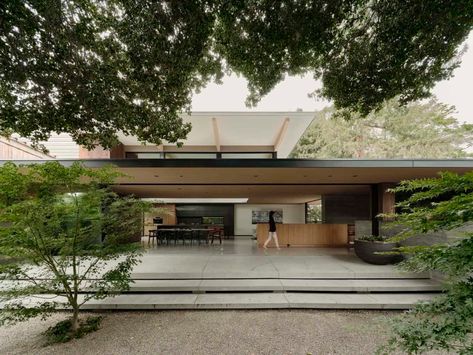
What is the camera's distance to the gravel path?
3688 millimetres

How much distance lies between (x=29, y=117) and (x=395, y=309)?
780 centimetres

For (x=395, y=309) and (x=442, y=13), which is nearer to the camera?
(x=442, y=13)

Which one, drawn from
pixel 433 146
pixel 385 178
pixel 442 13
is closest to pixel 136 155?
pixel 385 178

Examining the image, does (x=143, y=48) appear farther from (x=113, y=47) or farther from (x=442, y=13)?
(x=442, y=13)

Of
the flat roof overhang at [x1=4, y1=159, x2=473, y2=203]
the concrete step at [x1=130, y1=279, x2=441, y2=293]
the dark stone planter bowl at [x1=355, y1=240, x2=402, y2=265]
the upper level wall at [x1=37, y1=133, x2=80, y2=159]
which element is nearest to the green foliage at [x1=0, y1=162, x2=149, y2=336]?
the concrete step at [x1=130, y1=279, x2=441, y2=293]

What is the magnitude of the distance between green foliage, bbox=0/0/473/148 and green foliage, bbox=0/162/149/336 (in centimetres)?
89

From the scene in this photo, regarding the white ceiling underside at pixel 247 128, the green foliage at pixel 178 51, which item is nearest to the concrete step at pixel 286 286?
→ the green foliage at pixel 178 51

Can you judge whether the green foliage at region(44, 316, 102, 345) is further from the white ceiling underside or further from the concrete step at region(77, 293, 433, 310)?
the white ceiling underside

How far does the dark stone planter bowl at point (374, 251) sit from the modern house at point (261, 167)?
2046 millimetres

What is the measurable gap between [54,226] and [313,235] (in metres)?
10.2

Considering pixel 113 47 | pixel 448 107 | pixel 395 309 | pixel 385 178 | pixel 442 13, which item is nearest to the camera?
pixel 442 13

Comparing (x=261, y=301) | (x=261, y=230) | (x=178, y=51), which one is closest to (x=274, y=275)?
(x=261, y=301)

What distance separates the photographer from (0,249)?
3680 mm

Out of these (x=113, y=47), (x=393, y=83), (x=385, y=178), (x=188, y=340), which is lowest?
(x=188, y=340)
